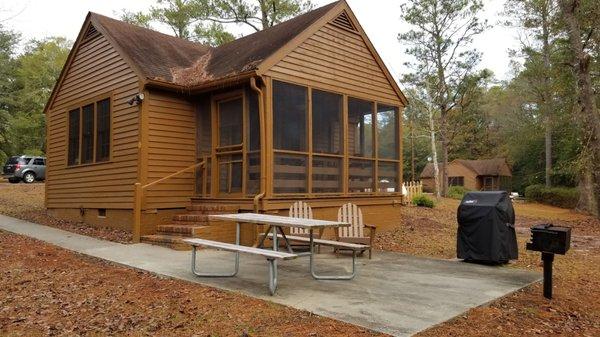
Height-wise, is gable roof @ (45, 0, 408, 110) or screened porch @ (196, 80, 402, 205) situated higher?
gable roof @ (45, 0, 408, 110)

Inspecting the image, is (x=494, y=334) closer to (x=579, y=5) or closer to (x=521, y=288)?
(x=521, y=288)

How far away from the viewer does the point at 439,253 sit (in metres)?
9.49

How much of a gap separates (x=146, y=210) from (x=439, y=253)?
6.17 metres

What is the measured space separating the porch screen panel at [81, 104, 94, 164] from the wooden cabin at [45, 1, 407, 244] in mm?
44

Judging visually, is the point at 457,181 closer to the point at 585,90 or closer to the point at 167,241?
the point at 585,90

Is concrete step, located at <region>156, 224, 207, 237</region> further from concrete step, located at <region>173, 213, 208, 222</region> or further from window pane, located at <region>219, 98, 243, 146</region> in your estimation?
window pane, located at <region>219, 98, 243, 146</region>

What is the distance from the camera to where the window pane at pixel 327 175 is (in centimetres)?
1046

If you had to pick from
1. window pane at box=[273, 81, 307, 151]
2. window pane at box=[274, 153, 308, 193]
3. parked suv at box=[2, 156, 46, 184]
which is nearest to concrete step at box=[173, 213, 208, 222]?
window pane at box=[274, 153, 308, 193]

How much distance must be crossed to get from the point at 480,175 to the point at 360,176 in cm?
3878

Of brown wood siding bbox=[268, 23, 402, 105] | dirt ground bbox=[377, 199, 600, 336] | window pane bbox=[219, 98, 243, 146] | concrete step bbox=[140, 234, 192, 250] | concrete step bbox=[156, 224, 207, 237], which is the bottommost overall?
dirt ground bbox=[377, 199, 600, 336]

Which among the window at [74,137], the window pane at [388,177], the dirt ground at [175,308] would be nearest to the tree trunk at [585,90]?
the window pane at [388,177]

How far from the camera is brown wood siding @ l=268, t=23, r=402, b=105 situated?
33.6 ft

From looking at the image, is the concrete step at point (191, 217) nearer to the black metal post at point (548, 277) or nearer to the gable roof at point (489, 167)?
the black metal post at point (548, 277)

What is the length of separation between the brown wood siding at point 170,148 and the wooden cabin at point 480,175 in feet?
123
